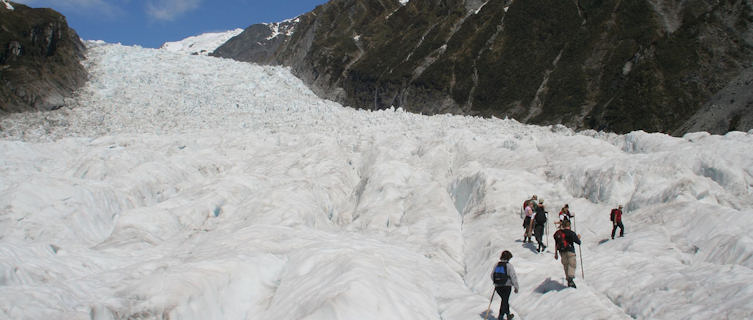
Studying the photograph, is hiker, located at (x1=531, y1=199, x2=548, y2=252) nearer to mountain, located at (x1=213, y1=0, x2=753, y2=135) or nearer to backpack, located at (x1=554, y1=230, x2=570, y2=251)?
backpack, located at (x1=554, y1=230, x2=570, y2=251)

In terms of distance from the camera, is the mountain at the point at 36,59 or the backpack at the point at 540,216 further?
the mountain at the point at 36,59

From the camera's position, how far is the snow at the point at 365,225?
922 cm

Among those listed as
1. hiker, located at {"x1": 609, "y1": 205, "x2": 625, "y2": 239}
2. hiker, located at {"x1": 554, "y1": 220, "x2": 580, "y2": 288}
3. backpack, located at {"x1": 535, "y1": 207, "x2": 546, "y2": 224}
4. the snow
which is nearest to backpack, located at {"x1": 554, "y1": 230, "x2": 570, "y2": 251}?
hiker, located at {"x1": 554, "y1": 220, "x2": 580, "y2": 288}

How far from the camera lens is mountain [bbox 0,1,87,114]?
52312 millimetres

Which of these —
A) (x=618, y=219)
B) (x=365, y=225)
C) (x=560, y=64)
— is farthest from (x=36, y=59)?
(x=618, y=219)

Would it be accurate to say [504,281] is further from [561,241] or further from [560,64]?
[560,64]

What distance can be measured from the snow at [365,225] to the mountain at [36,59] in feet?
70.3

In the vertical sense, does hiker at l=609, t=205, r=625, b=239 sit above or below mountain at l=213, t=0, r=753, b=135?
below

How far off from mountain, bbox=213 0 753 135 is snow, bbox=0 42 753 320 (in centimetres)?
1102

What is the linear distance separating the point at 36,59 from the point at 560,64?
60.8m

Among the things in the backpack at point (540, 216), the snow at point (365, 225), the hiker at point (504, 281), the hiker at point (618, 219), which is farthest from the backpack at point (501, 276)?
the hiker at point (618, 219)

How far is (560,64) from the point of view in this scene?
54062 millimetres

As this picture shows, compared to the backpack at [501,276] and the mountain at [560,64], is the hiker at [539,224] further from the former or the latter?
the mountain at [560,64]

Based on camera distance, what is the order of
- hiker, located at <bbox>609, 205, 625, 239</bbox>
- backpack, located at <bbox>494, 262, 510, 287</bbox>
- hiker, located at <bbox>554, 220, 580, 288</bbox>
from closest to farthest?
backpack, located at <bbox>494, 262, 510, 287</bbox> < hiker, located at <bbox>554, 220, 580, 288</bbox> < hiker, located at <bbox>609, 205, 625, 239</bbox>
